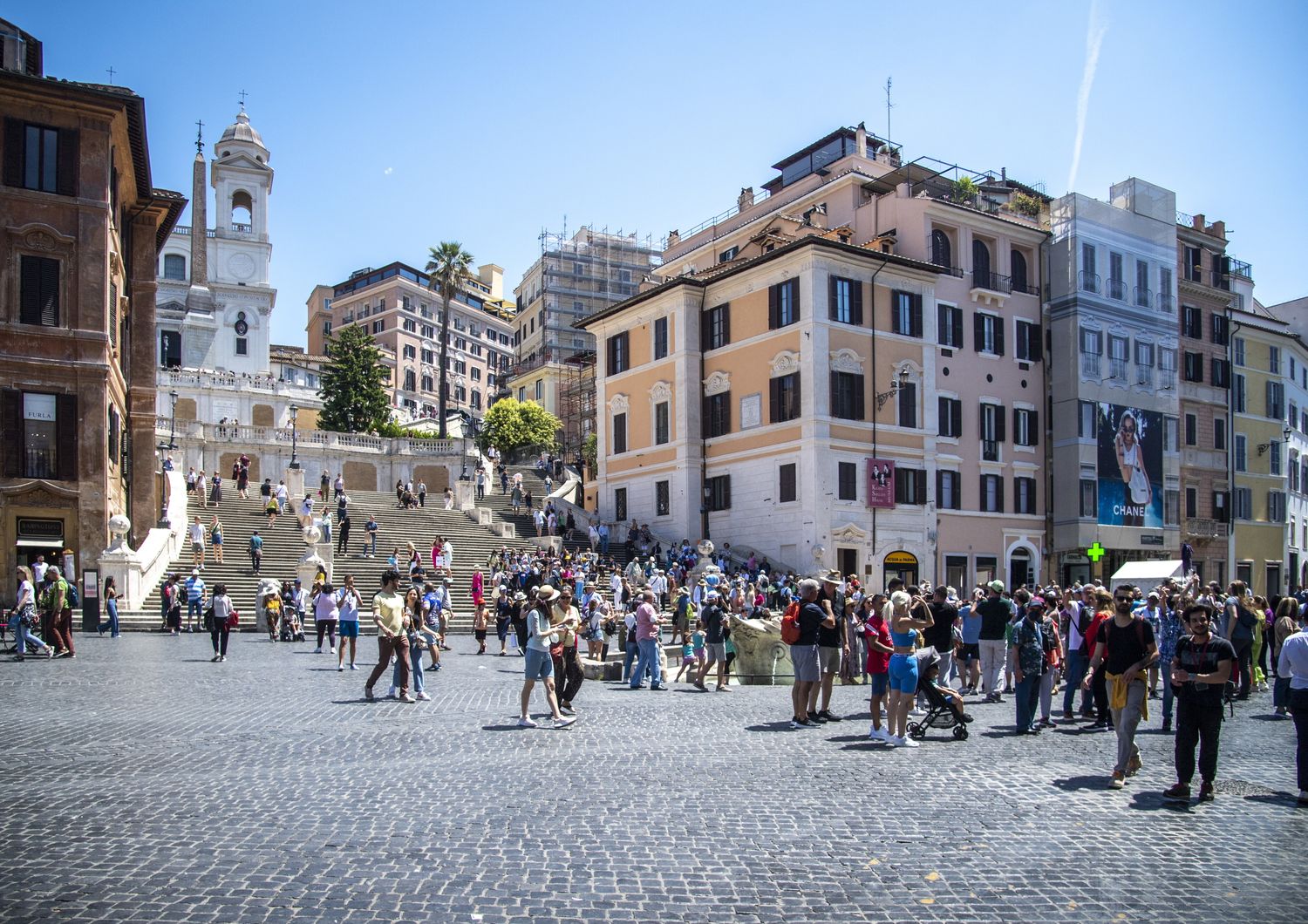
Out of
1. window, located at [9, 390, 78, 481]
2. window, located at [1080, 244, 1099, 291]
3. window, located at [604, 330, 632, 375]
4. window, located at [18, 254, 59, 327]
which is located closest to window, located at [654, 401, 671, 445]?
window, located at [604, 330, 632, 375]

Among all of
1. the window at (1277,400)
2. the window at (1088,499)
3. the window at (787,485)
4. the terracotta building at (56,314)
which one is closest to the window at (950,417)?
the window at (1088,499)

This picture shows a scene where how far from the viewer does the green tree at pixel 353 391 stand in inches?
2751

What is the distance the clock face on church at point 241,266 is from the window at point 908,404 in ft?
172

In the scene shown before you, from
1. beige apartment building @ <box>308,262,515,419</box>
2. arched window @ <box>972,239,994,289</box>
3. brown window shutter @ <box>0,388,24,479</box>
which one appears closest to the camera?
brown window shutter @ <box>0,388,24,479</box>

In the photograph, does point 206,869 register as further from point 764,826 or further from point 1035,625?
point 1035,625

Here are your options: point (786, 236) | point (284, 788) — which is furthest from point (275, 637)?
point (786, 236)

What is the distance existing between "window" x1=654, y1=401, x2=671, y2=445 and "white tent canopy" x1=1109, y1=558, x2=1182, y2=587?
1910 cm

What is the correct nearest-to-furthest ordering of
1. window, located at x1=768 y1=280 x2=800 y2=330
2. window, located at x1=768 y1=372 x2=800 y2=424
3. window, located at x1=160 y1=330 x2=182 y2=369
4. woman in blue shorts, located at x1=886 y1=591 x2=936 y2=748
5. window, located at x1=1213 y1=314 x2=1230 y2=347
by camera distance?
woman in blue shorts, located at x1=886 y1=591 x2=936 y2=748 < window, located at x1=768 y1=372 x2=800 y2=424 < window, located at x1=768 y1=280 x2=800 y2=330 < window, located at x1=1213 y1=314 x2=1230 y2=347 < window, located at x1=160 y1=330 x2=182 y2=369

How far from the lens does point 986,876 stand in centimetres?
724

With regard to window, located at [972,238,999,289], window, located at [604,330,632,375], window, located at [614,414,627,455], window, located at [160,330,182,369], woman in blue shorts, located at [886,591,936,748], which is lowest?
woman in blue shorts, located at [886,591,936,748]

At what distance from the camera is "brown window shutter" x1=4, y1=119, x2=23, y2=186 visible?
2883 centimetres

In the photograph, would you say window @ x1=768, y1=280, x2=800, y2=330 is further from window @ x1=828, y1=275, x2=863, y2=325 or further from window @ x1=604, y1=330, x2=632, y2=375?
window @ x1=604, y1=330, x2=632, y2=375

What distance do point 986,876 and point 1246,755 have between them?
258 inches

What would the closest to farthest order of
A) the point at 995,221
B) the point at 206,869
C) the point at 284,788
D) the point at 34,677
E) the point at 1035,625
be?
1. the point at 206,869
2. the point at 284,788
3. the point at 1035,625
4. the point at 34,677
5. the point at 995,221
